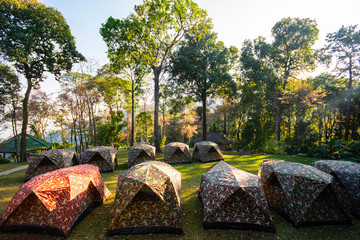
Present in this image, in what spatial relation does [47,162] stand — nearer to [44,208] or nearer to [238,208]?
[44,208]

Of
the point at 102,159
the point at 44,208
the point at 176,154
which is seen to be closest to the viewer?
the point at 44,208

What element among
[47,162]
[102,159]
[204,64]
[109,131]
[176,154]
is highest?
[204,64]

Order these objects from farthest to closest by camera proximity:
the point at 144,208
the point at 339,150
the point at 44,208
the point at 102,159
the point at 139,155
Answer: the point at 139,155, the point at 339,150, the point at 102,159, the point at 144,208, the point at 44,208

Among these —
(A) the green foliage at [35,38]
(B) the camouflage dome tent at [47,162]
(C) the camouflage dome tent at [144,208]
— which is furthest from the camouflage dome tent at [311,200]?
(A) the green foliage at [35,38]

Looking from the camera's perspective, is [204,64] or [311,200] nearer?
[311,200]

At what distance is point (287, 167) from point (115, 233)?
623 cm

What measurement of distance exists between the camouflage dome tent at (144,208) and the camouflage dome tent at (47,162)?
22.0 ft

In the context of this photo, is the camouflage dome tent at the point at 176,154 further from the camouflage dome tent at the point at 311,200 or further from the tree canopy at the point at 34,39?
the tree canopy at the point at 34,39

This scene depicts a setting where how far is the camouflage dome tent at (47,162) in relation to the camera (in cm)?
897

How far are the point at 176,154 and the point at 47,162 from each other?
8.54m

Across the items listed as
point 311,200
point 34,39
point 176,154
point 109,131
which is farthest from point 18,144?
point 311,200

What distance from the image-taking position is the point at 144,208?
16.1 feet

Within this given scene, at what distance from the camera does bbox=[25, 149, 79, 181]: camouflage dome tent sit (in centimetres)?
897

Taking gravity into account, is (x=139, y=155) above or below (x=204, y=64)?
below
